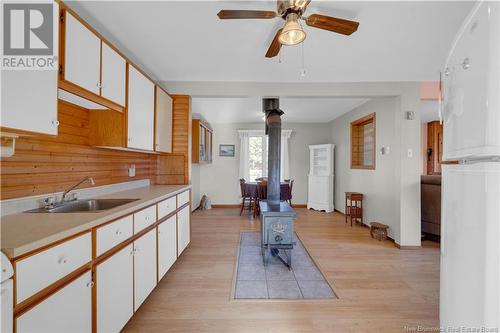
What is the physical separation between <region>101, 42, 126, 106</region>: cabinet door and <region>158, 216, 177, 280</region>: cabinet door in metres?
1.23

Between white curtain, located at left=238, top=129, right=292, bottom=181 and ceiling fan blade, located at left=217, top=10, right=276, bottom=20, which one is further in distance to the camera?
white curtain, located at left=238, top=129, right=292, bottom=181

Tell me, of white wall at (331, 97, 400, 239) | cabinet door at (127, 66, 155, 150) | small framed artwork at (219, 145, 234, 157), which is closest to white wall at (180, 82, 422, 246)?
white wall at (331, 97, 400, 239)

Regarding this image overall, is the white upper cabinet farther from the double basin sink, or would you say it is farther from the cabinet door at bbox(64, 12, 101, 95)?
the double basin sink

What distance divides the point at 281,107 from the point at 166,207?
3346 mm

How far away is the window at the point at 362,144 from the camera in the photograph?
4.47 metres

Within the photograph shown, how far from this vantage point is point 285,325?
168cm

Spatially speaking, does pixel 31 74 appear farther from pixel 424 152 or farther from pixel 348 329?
pixel 424 152

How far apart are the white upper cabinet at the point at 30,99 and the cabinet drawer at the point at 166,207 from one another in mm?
1060

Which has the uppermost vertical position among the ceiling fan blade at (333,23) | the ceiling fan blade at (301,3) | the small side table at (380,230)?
the ceiling fan blade at (301,3)

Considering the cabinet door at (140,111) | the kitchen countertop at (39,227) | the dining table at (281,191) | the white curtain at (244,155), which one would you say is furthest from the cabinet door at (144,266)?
the white curtain at (244,155)

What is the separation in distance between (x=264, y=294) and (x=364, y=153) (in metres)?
3.85

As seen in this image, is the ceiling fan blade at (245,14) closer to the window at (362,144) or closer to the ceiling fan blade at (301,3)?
the ceiling fan blade at (301,3)

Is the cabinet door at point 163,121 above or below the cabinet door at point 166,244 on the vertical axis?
above

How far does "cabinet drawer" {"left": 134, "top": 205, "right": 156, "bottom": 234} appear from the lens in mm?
1677
